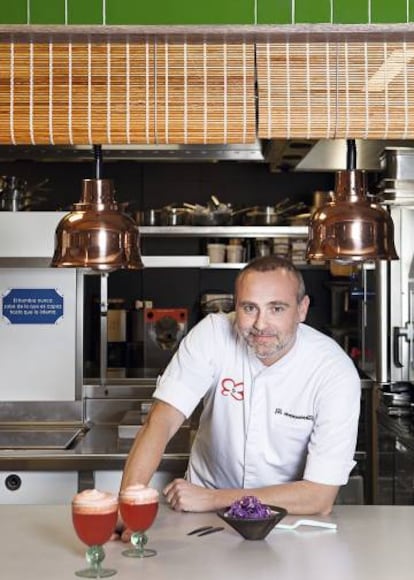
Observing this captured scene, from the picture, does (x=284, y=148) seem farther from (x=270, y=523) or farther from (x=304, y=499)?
(x=270, y=523)

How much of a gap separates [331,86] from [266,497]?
3.95 ft

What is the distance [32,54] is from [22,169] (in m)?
6.29

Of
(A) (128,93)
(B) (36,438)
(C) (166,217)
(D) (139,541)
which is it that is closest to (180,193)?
(C) (166,217)

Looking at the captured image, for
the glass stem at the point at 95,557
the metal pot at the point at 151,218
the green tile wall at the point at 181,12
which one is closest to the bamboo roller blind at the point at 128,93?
the green tile wall at the point at 181,12

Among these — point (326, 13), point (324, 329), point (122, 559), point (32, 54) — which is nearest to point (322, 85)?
point (326, 13)

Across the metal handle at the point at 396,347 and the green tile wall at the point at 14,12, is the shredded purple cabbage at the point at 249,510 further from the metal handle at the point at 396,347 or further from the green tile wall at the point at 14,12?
the metal handle at the point at 396,347

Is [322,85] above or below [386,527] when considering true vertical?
above

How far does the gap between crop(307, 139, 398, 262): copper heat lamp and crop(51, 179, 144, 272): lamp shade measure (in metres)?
0.56

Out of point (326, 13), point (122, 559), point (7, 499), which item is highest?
point (326, 13)

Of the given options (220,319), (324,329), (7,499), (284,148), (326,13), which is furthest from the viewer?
(324,329)

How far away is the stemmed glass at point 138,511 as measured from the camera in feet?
7.79

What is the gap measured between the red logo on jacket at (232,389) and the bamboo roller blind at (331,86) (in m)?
0.92

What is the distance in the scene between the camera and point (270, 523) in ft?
8.28

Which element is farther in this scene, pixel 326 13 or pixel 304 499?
pixel 304 499
